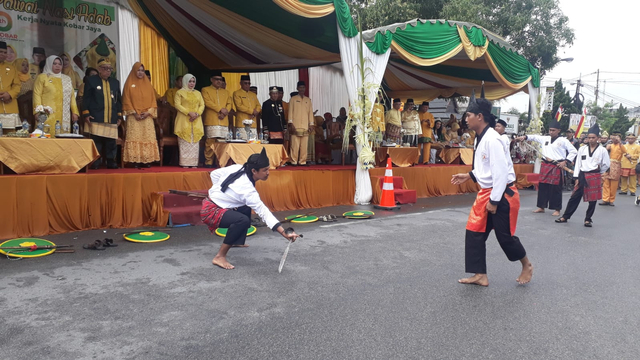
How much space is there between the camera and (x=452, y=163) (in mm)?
12688

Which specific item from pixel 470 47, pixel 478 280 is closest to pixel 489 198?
pixel 478 280

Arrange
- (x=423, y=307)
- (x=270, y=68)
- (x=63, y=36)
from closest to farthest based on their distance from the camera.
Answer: (x=423, y=307) → (x=63, y=36) → (x=270, y=68)

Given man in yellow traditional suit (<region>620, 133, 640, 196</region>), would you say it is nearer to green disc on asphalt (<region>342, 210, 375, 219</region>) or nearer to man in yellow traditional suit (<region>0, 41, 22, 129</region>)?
green disc on asphalt (<region>342, 210, 375, 219</region>)

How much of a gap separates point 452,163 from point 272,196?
23.2 ft

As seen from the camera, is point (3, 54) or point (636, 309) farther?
point (3, 54)

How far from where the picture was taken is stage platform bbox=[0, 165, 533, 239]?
5.04 m

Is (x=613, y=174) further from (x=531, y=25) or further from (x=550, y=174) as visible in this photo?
(x=531, y=25)

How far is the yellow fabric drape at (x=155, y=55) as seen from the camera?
940 centimetres

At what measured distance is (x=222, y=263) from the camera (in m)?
4.18

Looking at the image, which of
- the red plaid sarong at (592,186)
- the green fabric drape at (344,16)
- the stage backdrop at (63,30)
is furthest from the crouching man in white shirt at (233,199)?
the red plaid sarong at (592,186)

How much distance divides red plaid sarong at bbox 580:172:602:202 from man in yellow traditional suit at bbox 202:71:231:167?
6.42 m

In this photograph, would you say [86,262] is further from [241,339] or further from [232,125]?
[232,125]

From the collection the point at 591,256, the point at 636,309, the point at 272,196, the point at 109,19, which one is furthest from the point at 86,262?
the point at 109,19

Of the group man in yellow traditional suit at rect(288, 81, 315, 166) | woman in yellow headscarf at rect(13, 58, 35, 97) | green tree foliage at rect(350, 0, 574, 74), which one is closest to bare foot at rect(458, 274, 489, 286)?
man in yellow traditional suit at rect(288, 81, 315, 166)
